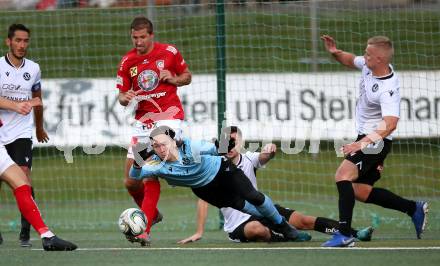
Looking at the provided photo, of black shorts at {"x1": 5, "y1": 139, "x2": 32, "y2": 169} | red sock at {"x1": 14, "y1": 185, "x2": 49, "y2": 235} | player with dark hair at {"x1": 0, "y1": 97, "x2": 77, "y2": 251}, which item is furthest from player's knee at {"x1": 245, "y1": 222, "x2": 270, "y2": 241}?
black shorts at {"x1": 5, "y1": 139, "x2": 32, "y2": 169}

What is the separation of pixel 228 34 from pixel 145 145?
5549 mm

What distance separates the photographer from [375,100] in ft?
30.1

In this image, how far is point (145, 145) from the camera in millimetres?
10219

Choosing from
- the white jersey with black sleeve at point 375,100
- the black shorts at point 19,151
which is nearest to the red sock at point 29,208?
the black shorts at point 19,151

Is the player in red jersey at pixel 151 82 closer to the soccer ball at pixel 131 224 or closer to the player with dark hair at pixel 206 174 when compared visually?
the player with dark hair at pixel 206 174

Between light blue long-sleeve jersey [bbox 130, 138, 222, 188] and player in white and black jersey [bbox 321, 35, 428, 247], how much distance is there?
1.21 meters

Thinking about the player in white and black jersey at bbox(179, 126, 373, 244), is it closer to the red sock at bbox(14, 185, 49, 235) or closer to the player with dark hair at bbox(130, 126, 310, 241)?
the player with dark hair at bbox(130, 126, 310, 241)

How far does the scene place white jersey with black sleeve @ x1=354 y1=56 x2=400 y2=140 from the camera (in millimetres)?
8969

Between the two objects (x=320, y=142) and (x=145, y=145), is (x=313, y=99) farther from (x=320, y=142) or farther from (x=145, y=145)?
(x=145, y=145)

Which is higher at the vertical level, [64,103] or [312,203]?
[64,103]

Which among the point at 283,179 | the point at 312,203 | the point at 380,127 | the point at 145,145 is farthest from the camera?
the point at 283,179

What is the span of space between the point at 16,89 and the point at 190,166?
7.51ft

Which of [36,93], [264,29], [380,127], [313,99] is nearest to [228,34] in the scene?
[264,29]

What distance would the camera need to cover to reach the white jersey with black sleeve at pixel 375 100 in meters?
8.97
